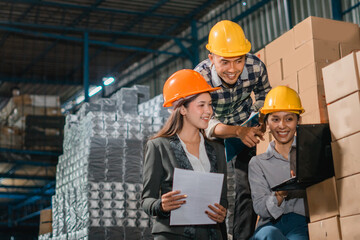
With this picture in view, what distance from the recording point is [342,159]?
10.00 feet

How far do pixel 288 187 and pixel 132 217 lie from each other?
532cm

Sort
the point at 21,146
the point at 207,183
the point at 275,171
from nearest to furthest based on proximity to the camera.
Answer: the point at 207,183 → the point at 275,171 → the point at 21,146

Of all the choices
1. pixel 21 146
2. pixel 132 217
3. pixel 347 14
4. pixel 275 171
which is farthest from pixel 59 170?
pixel 275 171

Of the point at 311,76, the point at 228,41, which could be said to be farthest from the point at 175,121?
the point at 311,76

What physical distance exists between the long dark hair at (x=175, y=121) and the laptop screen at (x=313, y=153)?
0.66 m

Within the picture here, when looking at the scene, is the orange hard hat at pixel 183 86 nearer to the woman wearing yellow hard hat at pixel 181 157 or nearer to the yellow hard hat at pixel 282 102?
the woman wearing yellow hard hat at pixel 181 157

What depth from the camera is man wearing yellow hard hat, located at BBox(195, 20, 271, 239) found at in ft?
12.5

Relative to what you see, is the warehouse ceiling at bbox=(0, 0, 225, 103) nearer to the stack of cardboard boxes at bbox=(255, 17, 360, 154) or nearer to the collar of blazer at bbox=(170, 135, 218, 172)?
the stack of cardboard boxes at bbox=(255, 17, 360, 154)

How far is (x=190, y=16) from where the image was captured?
48.7 ft

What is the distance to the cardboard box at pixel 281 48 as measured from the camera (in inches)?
178

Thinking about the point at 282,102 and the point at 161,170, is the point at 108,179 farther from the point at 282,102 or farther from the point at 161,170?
the point at 161,170

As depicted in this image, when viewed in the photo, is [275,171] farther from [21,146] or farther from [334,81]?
[21,146]

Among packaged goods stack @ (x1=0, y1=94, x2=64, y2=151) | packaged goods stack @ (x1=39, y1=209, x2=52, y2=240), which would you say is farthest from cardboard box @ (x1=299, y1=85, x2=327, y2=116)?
packaged goods stack @ (x1=0, y1=94, x2=64, y2=151)

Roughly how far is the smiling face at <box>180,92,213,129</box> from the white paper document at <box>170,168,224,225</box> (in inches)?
15.4
